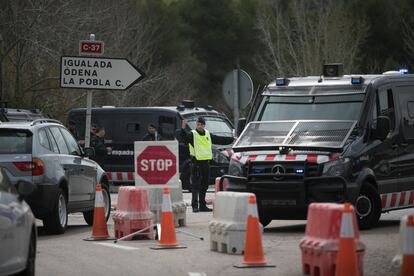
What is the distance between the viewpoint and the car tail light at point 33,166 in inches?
712

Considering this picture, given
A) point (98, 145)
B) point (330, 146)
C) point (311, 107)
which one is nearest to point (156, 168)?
point (330, 146)

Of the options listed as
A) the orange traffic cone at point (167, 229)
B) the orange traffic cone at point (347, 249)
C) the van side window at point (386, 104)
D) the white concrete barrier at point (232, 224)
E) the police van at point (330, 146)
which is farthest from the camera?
the van side window at point (386, 104)

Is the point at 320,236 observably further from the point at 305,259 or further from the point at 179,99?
the point at 179,99

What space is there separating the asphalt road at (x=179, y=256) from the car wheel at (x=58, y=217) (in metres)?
0.14

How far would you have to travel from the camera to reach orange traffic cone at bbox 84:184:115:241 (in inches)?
690

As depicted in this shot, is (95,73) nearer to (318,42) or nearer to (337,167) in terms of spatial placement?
(337,167)

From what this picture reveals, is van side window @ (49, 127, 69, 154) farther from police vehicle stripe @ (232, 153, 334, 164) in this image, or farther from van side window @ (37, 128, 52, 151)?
police vehicle stripe @ (232, 153, 334, 164)

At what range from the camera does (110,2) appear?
58.6m

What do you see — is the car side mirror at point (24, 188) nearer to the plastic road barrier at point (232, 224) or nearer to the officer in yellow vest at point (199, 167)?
the plastic road barrier at point (232, 224)

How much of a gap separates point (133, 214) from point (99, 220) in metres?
0.50

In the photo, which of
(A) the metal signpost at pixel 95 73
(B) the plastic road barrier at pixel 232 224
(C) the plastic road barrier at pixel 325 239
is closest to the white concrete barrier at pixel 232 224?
(B) the plastic road barrier at pixel 232 224

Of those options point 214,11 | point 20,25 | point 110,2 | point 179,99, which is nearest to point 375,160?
point 20,25

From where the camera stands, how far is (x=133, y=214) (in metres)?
17.5

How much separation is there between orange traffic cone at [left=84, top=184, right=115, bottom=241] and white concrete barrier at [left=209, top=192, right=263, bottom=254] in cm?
242
